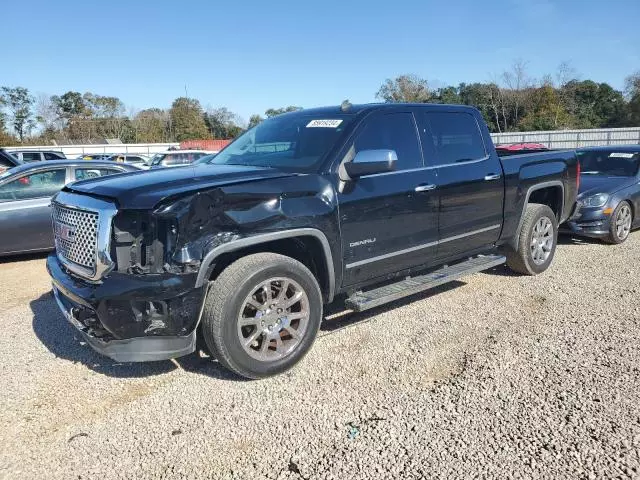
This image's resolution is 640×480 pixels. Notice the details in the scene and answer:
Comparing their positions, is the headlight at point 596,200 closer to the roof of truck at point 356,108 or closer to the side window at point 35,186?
the roof of truck at point 356,108

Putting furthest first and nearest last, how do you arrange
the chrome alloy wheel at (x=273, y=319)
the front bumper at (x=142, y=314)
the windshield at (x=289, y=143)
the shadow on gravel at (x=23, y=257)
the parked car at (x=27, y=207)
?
the shadow on gravel at (x=23, y=257), the parked car at (x=27, y=207), the windshield at (x=289, y=143), the chrome alloy wheel at (x=273, y=319), the front bumper at (x=142, y=314)

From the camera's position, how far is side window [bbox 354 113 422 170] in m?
4.29

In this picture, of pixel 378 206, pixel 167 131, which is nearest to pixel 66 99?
pixel 167 131

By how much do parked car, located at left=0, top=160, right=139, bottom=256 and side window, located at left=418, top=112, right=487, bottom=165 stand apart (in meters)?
4.41

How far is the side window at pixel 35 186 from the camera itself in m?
7.25

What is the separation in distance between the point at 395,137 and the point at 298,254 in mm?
1436

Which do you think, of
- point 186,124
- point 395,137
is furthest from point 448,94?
point 395,137

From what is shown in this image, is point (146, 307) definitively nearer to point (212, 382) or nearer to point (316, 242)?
point (212, 382)

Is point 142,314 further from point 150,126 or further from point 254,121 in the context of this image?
point 150,126

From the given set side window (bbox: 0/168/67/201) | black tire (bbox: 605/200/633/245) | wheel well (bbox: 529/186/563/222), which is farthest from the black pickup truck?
side window (bbox: 0/168/67/201)

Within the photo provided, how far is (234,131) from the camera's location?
8706 cm

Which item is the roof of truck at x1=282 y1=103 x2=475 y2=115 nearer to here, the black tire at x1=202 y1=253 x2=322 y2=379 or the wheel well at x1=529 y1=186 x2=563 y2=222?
the black tire at x1=202 y1=253 x2=322 y2=379

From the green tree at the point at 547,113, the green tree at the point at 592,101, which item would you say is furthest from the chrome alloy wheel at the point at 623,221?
the green tree at the point at 592,101

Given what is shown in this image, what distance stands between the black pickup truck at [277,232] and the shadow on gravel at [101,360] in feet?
1.02
